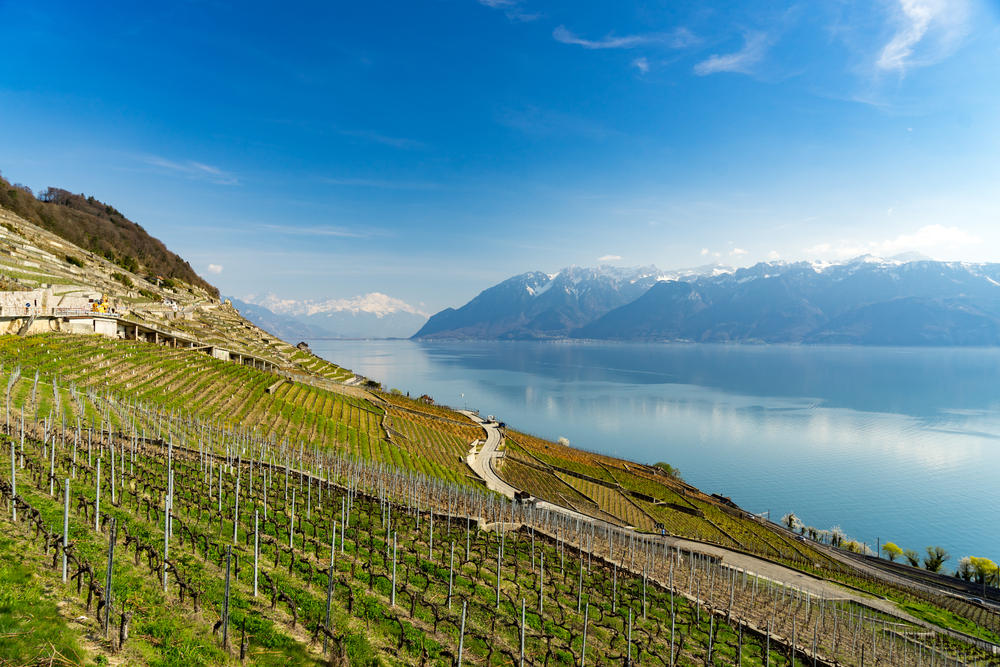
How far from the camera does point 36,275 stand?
5672 centimetres

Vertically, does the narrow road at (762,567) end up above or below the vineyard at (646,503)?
above

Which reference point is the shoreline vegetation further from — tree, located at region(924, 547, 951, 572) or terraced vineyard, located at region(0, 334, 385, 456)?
tree, located at region(924, 547, 951, 572)

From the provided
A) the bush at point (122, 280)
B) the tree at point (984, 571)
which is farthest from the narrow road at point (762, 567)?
the bush at point (122, 280)

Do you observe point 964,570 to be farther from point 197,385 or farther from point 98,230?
point 98,230

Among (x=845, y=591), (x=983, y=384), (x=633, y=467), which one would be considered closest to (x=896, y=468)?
(x=633, y=467)

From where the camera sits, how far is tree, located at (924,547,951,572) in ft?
160

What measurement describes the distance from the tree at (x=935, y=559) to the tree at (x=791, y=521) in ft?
42.1

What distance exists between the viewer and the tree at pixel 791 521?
59812 millimetres

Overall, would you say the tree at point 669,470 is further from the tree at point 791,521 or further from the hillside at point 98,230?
the hillside at point 98,230

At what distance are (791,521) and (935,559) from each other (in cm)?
1408

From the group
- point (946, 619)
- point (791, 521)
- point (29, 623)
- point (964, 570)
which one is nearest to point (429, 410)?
point (791, 521)

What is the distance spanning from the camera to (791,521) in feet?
198

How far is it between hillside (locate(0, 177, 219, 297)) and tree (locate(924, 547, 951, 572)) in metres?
149

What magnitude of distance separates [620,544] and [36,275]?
75928 mm
